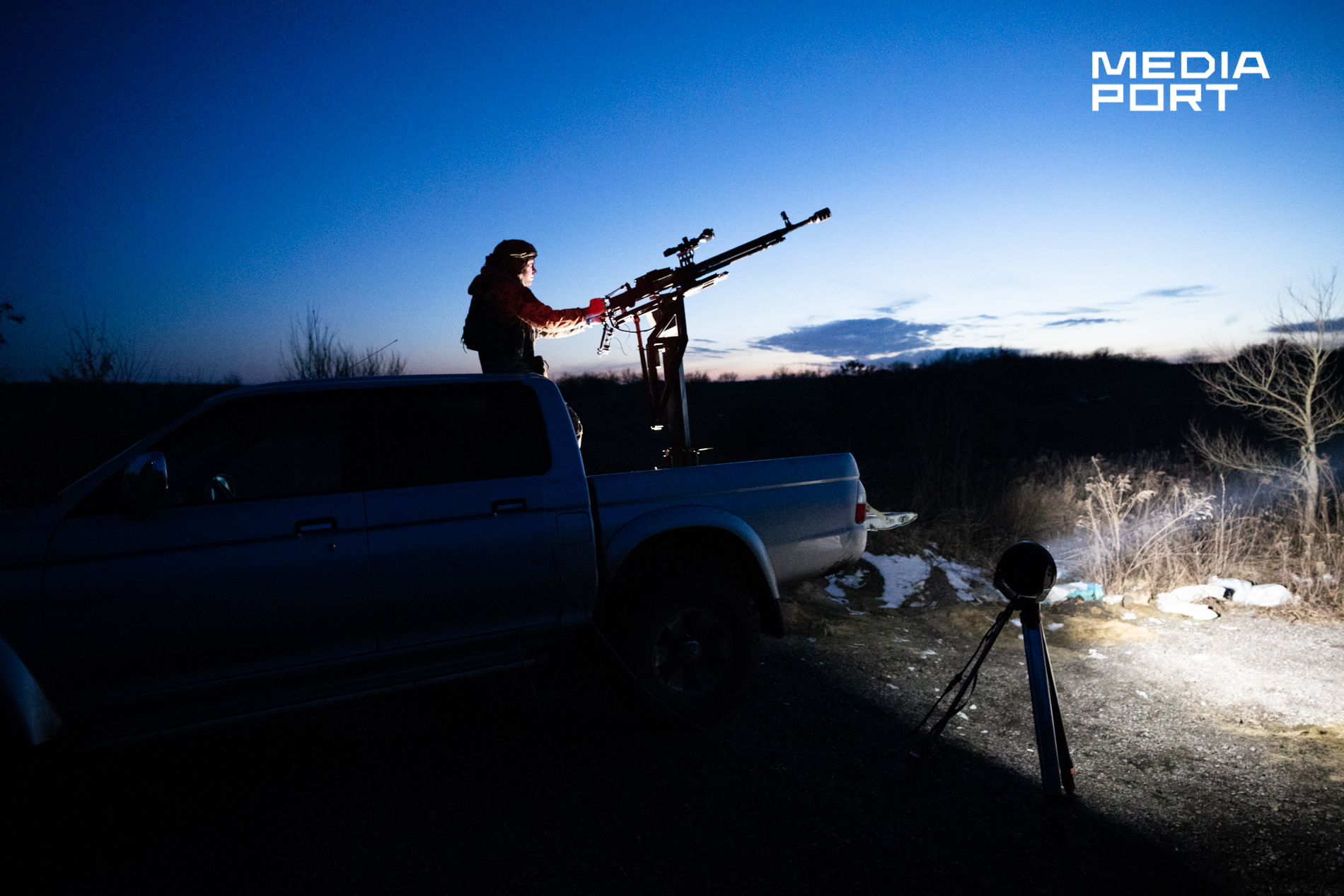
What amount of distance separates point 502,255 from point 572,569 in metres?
2.63

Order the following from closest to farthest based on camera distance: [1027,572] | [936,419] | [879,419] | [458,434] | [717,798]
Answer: [1027,572]
[717,798]
[458,434]
[936,419]
[879,419]

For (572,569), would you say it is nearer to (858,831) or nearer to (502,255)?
(858,831)

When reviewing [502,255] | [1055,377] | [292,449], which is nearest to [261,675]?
[292,449]

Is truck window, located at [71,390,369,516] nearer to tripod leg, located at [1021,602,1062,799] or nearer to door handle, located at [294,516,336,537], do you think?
door handle, located at [294,516,336,537]

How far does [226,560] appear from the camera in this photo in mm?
2896

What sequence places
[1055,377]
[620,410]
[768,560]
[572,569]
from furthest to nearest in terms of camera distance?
1. [1055,377]
2. [620,410]
3. [768,560]
4. [572,569]

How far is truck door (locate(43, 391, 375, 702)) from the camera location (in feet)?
8.97

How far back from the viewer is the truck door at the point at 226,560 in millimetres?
2734

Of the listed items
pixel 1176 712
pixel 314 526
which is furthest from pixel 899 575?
pixel 314 526

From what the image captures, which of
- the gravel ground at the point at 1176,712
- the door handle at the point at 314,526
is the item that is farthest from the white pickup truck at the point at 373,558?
the gravel ground at the point at 1176,712

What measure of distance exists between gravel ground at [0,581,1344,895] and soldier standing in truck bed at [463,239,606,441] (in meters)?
2.09

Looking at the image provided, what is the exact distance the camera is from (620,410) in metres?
30.1

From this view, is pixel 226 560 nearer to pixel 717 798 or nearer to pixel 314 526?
pixel 314 526

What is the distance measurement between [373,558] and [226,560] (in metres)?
0.58
